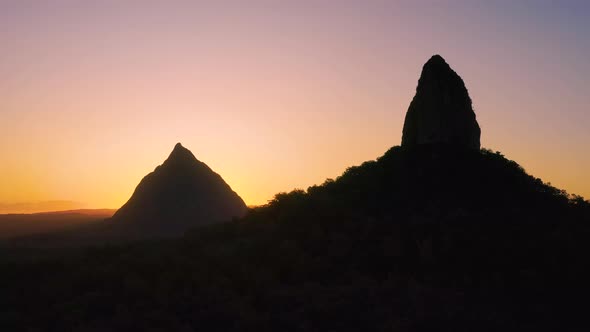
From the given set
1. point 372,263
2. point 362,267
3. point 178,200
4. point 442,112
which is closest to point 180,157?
point 178,200

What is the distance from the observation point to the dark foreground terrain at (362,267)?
18359 millimetres

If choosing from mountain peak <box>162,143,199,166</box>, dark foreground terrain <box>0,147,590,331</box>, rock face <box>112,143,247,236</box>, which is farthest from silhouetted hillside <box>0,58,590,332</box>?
mountain peak <box>162,143,199,166</box>

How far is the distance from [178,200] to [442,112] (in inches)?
1346

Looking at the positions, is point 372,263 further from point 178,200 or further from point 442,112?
point 178,200

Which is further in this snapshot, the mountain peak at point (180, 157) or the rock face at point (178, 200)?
the mountain peak at point (180, 157)

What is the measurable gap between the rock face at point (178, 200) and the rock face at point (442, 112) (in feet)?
91.2

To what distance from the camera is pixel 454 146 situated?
3734 cm

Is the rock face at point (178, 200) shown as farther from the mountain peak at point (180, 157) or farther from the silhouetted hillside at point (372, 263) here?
the silhouetted hillside at point (372, 263)

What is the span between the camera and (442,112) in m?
37.6

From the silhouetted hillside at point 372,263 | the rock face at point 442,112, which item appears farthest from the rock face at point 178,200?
the rock face at point 442,112

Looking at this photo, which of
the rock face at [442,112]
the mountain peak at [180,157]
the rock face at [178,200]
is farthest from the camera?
the mountain peak at [180,157]

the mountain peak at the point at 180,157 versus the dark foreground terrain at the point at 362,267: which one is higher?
the mountain peak at the point at 180,157

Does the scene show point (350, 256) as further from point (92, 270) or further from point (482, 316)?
point (92, 270)

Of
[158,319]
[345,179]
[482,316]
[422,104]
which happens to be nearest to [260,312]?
[158,319]
